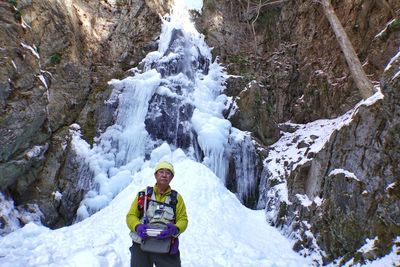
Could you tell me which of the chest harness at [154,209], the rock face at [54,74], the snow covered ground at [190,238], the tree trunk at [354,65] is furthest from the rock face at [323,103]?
the rock face at [54,74]

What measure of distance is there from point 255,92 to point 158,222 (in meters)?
10.4

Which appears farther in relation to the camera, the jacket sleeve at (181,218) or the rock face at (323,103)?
the rock face at (323,103)

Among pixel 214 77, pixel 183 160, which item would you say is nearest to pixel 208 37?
pixel 214 77

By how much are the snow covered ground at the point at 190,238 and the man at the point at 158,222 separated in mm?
2399

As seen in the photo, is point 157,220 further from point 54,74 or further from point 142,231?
point 54,74

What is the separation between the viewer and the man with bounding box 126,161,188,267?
10.7ft

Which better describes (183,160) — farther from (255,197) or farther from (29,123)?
(29,123)

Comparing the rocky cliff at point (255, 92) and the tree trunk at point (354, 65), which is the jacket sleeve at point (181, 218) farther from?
the tree trunk at point (354, 65)

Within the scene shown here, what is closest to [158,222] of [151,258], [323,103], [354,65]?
[151,258]

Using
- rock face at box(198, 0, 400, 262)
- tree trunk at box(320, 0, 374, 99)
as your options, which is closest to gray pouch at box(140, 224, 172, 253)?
rock face at box(198, 0, 400, 262)

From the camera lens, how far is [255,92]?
13156 millimetres

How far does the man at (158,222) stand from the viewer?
3.26m

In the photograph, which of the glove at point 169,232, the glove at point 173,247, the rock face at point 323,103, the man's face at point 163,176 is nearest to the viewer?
the glove at point 169,232

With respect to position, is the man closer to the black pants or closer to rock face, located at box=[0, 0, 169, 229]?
the black pants
